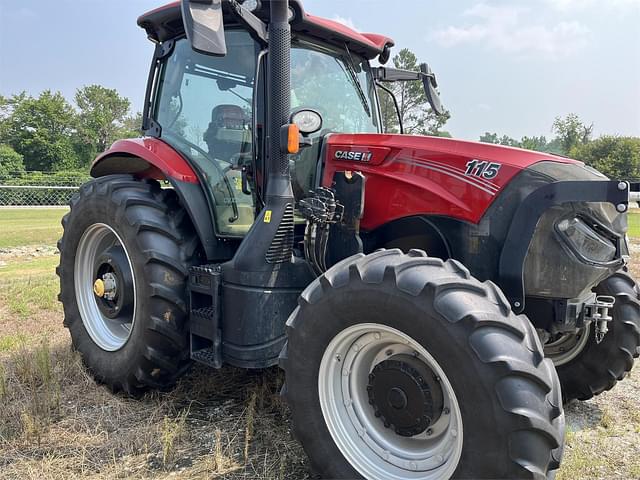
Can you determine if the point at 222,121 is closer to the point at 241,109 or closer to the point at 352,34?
the point at 241,109

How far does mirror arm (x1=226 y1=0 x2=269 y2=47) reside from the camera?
285 centimetres

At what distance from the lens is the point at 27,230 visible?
508 inches

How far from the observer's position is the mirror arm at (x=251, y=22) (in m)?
2.85

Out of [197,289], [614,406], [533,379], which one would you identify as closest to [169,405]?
[197,289]

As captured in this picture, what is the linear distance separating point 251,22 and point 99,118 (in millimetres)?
57199

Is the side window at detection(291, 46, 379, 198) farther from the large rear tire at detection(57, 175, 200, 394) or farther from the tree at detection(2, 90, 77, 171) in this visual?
the tree at detection(2, 90, 77, 171)

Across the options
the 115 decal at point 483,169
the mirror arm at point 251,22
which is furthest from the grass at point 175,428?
the mirror arm at point 251,22

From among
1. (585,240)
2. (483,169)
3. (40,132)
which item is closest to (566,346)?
(585,240)

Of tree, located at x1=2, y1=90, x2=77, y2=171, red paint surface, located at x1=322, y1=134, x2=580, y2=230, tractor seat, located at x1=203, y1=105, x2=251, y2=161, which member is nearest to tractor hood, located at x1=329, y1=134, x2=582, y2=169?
red paint surface, located at x1=322, y1=134, x2=580, y2=230

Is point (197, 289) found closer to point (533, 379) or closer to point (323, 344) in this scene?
point (323, 344)

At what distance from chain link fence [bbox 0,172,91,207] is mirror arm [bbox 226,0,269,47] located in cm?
2014

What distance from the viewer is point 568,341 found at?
330 cm

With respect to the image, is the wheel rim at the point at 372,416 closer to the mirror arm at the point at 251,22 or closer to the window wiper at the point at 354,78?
the mirror arm at the point at 251,22

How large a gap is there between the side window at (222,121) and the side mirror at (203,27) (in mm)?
655
